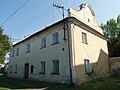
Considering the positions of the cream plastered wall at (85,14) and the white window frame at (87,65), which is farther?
the cream plastered wall at (85,14)

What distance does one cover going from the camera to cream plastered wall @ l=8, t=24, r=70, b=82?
624 inches

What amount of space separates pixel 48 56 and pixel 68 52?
3402 millimetres

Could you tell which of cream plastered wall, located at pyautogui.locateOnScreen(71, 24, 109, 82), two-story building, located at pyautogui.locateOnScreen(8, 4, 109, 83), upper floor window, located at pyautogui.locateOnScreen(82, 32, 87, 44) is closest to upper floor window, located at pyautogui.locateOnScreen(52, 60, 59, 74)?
two-story building, located at pyautogui.locateOnScreen(8, 4, 109, 83)

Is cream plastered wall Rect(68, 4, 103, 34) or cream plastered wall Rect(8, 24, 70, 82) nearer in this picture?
cream plastered wall Rect(8, 24, 70, 82)

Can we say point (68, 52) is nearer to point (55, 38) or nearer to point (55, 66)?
point (55, 66)

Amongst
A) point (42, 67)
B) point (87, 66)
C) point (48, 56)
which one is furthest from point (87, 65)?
point (42, 67)

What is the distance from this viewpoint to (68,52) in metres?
15.6

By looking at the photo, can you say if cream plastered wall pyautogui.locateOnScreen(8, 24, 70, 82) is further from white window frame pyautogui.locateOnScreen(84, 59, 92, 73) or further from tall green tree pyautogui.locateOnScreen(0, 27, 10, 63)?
tall green tree pyautogui.locateOnScreen(0, 27, 10, 63)

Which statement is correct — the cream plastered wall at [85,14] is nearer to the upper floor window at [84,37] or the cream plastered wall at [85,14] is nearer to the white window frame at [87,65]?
the upper floor window at [84,37]

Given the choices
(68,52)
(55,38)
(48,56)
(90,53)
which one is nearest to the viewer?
(68,52)

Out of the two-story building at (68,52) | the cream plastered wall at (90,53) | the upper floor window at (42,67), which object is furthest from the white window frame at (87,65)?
the upper floor window at (42,67)

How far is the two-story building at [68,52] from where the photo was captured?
15.7m

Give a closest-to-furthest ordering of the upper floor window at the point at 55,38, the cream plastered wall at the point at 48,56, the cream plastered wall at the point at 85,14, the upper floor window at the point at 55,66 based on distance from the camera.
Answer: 1. the cream plastered wall at the point at 48,56
2. the upper floor window at the point at 55,66
3. the upper floor window at the point at 55,38
4. the cream plastered wall at the point at 85,14

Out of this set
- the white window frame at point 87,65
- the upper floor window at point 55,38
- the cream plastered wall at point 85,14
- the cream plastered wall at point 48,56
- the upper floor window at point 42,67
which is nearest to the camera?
the cream plastered wall at point 48,56
